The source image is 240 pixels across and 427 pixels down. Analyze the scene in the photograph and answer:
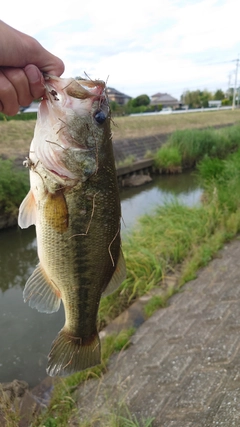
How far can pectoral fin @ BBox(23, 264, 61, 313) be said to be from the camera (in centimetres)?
199

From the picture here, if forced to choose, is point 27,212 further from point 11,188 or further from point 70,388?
point 11,188

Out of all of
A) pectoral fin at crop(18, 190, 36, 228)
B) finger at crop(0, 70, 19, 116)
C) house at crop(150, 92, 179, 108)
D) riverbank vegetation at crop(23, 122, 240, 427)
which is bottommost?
riverbank vegetation at crop(23, 122, 240, 427)

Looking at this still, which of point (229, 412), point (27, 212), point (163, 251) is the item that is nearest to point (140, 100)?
point (163, 251)

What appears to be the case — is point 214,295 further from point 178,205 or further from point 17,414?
point 178,205

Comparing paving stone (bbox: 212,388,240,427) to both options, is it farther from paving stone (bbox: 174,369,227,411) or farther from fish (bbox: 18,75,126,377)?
fish (bbox: 18,75,126,377)

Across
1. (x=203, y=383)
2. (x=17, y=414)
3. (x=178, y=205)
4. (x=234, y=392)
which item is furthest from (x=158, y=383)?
(x=178, y=205)

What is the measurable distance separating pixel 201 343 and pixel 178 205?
465 centimetres

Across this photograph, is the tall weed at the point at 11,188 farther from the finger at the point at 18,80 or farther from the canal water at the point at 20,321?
the finger at the point at 18,80

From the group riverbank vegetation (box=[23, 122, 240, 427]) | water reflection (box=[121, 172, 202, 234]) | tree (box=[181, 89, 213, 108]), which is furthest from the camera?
tree (box=[181, 89, 213, 108])

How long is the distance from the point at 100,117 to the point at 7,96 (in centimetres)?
49

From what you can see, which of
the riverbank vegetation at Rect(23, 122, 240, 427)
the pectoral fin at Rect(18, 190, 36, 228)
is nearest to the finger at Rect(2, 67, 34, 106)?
the pectoral fin at Rect(18, 190, 36, 228)

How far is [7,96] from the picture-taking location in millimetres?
1885

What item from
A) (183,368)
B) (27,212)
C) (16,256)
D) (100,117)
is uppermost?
(100,117)

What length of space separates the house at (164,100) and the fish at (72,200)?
309 ft
